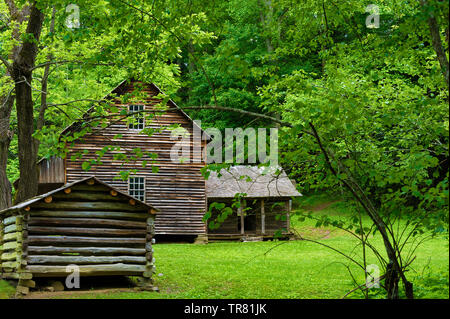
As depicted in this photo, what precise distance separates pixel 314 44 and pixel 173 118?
58.3ft

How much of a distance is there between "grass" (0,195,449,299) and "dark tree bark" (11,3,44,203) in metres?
3.18

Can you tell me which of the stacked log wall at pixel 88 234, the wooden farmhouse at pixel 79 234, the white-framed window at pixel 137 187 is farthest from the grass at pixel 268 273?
the white-framed window at pixel 137 187

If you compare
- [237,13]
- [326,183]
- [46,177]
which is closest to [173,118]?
[46,177]

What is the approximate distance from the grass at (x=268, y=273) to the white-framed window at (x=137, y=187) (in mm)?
3555

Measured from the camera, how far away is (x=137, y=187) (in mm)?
27062

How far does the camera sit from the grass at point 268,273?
1238 centimetres

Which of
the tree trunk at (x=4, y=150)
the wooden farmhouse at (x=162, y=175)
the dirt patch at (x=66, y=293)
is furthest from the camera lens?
the wooden farmhouse at (x=162, y=175)

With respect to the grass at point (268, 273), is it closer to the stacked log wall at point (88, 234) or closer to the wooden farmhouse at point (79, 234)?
the wooden farmhouse at point (79, 234)

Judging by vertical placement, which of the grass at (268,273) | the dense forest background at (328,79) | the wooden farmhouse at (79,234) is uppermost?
the dense forest background at (328,79)

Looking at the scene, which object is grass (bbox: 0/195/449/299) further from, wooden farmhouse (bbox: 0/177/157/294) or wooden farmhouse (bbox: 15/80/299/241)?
wooden farmhouse (bbox: 15/80/299/241)

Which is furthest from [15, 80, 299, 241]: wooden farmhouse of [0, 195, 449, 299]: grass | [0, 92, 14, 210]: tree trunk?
[0, 92, 14, 210]: tree trunk

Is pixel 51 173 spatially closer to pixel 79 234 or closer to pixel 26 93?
pixel 79 234

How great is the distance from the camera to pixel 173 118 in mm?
27000

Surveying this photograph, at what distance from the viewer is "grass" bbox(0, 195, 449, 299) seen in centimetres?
1238
